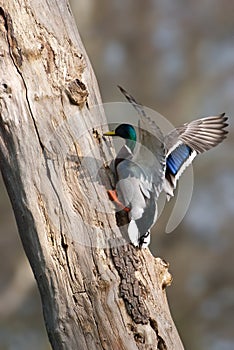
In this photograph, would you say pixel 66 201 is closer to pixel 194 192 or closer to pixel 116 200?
pixel 116 200

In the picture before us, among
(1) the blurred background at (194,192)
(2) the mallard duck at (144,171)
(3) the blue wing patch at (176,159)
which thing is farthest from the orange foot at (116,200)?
(1) the blurred background at (194,192)

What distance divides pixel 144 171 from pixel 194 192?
348 cm

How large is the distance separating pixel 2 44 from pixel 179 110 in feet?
11.5

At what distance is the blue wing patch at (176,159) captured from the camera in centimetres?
205

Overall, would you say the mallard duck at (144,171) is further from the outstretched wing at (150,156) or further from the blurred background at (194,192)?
the blurred background at (194,192)

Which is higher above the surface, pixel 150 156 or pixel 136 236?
pixel 150 156

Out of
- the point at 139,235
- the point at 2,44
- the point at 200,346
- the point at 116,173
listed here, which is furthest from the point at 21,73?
the point at 200,346

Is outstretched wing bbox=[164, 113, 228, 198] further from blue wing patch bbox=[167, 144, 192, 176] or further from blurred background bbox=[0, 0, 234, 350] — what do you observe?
blurred background bbox=[0, 0, 234, 350]

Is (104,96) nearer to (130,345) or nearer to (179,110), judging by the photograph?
(179,110)

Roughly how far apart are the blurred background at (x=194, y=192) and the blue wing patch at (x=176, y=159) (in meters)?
3.31

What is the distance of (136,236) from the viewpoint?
1.97m

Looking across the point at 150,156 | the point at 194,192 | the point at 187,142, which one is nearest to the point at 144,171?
the point at 150,156

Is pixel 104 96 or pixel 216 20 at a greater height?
pixel 216 20

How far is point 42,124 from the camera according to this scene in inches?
78.9
